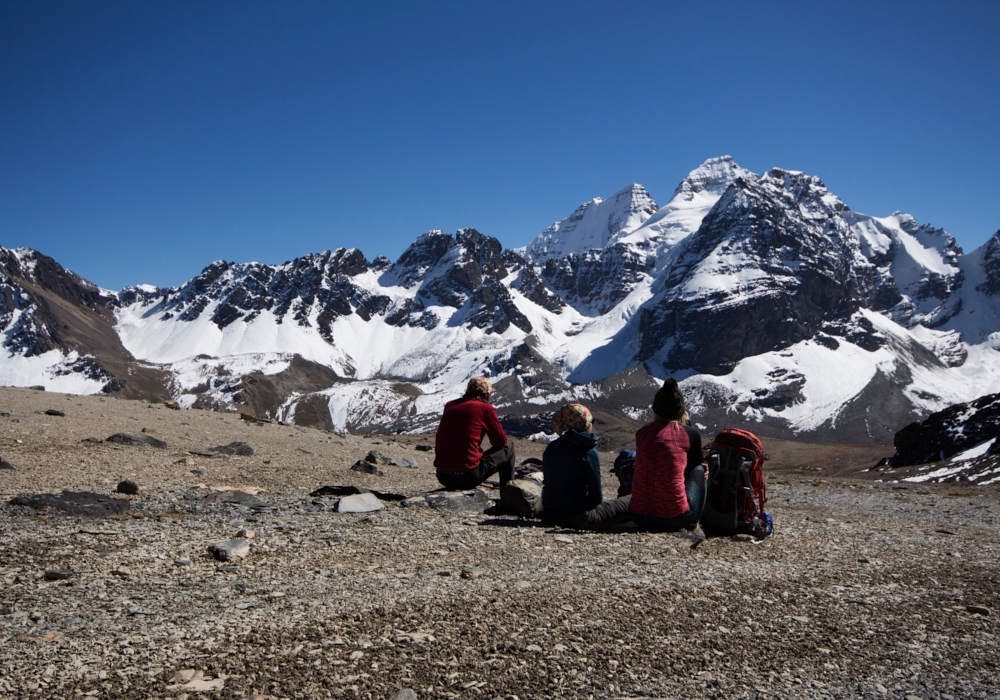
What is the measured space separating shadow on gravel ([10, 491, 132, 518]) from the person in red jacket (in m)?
5.52

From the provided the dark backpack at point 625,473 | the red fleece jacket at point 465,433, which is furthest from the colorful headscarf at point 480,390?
the dark backpack at point 625,473

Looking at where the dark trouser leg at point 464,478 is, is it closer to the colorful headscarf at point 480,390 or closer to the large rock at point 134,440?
the colorful headscarf at point 480,390

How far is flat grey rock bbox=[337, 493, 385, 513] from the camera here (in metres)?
11.8

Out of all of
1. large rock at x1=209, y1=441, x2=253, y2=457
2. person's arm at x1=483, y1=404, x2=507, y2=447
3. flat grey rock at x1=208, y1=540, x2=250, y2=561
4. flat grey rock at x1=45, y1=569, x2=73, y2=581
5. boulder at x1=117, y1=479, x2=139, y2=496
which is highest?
person's arm at x1=483, y1=404, x2=507, y2=447

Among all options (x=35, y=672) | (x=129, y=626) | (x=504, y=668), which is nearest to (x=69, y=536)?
(x=129, y=626)

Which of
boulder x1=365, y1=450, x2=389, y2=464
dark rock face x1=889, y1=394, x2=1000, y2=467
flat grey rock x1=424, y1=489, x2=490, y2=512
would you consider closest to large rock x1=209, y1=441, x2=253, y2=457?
boulder x1=365, y1=450, x2=389, y2=464

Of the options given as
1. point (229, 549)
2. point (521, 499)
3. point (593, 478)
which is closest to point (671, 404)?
point (593, 478)

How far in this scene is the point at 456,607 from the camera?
7.06m

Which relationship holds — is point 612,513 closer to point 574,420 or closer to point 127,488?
point 574,420

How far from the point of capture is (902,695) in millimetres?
5590

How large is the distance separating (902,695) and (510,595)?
3.81 m

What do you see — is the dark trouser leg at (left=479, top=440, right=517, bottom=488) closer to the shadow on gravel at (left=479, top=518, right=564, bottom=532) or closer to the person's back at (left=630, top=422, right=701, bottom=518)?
the shadow on gravel at (left=479, top=518, right=564, bottom=532)

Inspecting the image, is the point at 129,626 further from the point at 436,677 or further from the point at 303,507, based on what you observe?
the point at 303,507

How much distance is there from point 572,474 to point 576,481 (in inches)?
5.8
